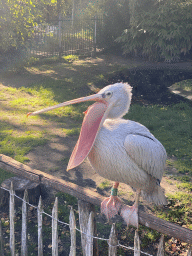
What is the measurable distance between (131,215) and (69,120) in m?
4.91

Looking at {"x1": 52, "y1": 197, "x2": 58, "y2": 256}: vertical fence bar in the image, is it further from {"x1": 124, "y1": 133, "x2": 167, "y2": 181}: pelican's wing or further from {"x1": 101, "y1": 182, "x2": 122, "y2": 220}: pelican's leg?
{"x1": 124, "y1": 133, "x2": 167, "y2": 181}: pelican's wing

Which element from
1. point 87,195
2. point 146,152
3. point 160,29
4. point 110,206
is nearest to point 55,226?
point 87,195

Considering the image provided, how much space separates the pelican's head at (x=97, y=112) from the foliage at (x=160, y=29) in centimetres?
1169

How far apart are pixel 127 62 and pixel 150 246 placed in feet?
38.2

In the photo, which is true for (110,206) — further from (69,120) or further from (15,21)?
(15,21)

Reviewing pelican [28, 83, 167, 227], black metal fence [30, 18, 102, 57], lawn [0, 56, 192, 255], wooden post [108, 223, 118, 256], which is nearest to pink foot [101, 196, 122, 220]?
pelican [28, 83, 167, 227]

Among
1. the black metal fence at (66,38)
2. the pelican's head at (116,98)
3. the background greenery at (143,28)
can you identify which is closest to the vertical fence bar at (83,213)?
the pelican's head at (116,98)

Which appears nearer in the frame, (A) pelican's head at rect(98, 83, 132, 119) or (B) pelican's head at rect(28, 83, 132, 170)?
(B) pelican's head at rect(28, 83, 132, 170)

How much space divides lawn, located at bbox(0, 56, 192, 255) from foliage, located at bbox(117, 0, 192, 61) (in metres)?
3.30

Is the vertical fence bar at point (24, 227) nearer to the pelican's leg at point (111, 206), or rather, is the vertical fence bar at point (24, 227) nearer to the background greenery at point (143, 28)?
the pelican's leg at point (111, 206)

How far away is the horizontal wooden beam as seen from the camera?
211 centimetres

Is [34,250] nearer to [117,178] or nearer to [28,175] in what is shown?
[28,175]

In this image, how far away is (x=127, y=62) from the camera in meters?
14.2

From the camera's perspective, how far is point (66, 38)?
14445 mm
